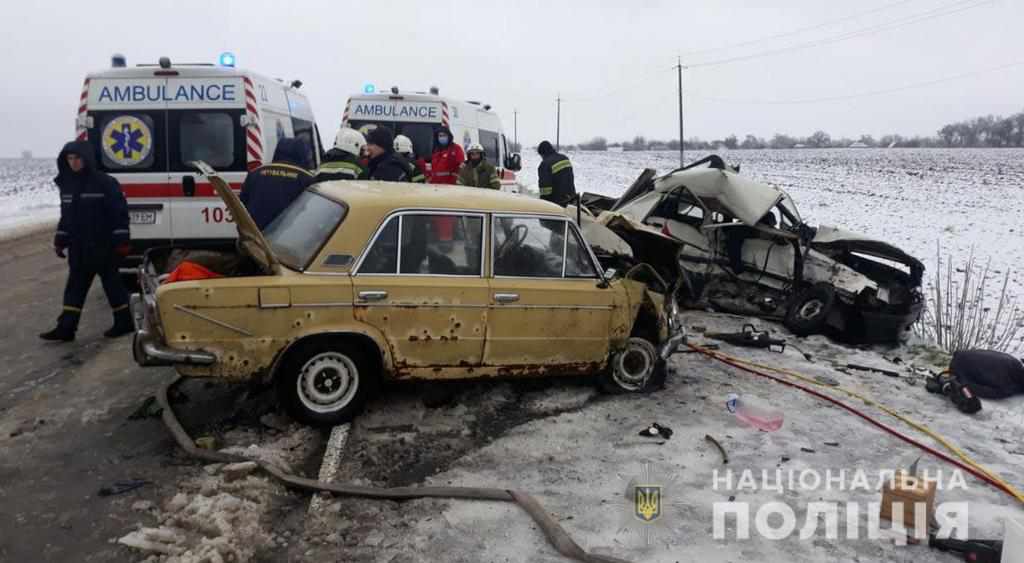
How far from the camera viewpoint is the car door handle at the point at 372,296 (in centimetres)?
464

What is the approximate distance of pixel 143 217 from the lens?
25.3 feet

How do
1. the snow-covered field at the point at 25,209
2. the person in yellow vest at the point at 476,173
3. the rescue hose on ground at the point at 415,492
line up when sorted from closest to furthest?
1. the rescue hose on ground at the point at 415,492
2. the person in yellow vest at the point at 476,173
3. the snow-covered field at the point at 25,209

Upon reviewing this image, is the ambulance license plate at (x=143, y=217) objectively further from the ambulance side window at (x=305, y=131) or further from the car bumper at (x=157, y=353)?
the car bumper at (x=157, y=353)

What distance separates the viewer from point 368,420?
496 cm

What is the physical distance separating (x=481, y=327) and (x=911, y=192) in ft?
96.2

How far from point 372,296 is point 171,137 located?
173 inches

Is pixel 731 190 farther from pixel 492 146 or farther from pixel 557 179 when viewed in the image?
pixel 492 146

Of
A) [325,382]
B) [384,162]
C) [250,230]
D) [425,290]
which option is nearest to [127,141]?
[384,162]

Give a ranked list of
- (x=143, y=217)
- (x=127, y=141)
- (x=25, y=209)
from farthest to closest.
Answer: (x=25, y=209), (x=143, y=217), (x=127, y=141)

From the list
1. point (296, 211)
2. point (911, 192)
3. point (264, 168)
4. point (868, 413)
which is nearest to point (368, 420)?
point (296, 211)

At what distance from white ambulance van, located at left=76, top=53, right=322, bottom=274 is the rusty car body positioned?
4.02 metres

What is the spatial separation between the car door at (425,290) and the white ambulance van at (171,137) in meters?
3.20

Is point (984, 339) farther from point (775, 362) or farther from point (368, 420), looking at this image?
point (368, 420)

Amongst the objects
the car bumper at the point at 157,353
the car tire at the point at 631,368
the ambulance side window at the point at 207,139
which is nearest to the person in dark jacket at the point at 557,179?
the ambulance side window at the point at 207,139
